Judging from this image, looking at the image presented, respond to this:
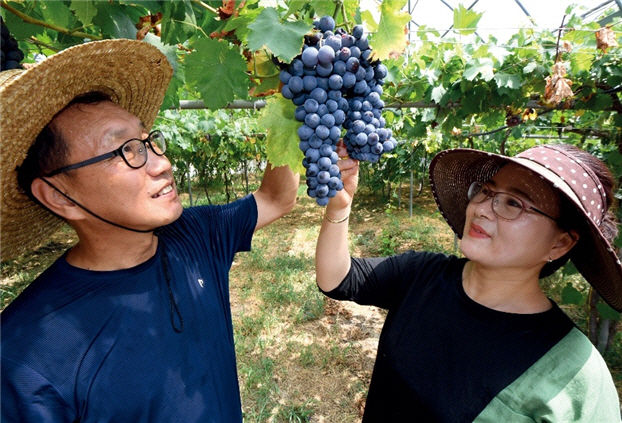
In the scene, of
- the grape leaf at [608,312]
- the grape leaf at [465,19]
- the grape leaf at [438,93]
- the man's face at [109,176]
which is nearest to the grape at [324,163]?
the man's face at [109,176]

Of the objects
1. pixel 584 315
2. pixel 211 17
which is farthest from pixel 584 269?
pixel 584 315

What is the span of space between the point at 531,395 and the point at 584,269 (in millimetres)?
562

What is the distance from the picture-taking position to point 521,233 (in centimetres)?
116

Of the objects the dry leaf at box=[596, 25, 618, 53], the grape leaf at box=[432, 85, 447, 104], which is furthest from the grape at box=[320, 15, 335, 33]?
the dry leaf at box=[596, 25, 618, 53]

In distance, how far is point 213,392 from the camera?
3.86 feet

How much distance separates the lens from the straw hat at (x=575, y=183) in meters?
1.07

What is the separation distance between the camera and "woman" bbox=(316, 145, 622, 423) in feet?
3.43

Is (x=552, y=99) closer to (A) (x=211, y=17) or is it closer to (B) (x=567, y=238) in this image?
(B) (x=567, y=238)

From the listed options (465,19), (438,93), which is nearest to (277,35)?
(465,19)

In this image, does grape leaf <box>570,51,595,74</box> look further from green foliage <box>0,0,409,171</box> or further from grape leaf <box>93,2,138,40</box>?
grape leaf <box>93,2,138,40</box>

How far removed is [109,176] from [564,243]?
144 cm

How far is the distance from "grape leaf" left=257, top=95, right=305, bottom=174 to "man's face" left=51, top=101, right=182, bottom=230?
363 mm

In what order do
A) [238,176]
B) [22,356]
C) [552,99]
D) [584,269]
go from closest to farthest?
[22,356]
[584,269]
[552,99]
[238,176]

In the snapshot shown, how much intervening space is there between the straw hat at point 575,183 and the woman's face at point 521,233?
0.06 metres
